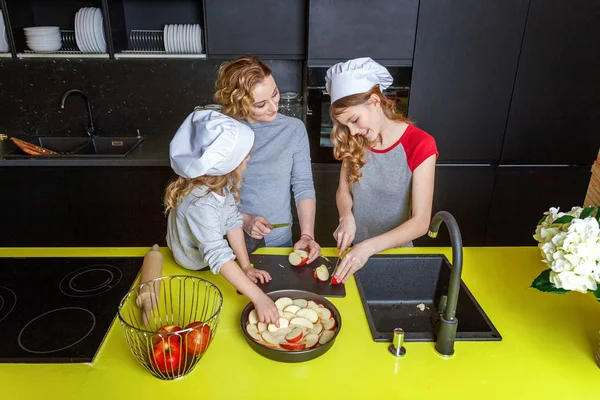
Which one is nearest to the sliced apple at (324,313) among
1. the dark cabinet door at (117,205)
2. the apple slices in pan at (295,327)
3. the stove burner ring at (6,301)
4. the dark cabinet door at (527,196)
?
the apple slices in pan at (295,327)

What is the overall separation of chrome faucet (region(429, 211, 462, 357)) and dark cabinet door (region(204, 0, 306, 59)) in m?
1.76

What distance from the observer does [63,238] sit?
2.74 meters

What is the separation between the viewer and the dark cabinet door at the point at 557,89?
8.08 ft

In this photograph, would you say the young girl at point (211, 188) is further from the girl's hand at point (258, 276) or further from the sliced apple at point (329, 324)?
the sliced apple at point (329, 324)

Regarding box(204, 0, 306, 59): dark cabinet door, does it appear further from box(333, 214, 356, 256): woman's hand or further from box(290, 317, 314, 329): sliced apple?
box(290, 317, 314, 329): sliced apple

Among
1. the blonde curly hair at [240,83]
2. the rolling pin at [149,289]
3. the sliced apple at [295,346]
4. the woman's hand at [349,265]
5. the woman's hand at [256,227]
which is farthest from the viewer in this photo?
the woman's hand at [256,227]

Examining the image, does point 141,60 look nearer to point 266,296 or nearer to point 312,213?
point 312,213

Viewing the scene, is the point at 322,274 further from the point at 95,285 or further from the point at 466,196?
the point at 466,196

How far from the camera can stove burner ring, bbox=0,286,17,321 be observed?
1.24 metres

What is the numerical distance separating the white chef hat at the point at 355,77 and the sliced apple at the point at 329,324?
0.71 m

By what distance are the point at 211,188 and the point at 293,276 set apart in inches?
14.3

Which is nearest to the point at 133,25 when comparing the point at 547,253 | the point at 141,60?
the point at 141,60

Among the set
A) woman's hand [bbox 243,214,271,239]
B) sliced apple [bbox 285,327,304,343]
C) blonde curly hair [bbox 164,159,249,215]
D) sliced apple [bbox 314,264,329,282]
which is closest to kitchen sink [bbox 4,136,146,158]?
woman's hand [bbox 243,214,271,239]

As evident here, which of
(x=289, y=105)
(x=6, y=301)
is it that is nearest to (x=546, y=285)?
(x=6, y=301)
